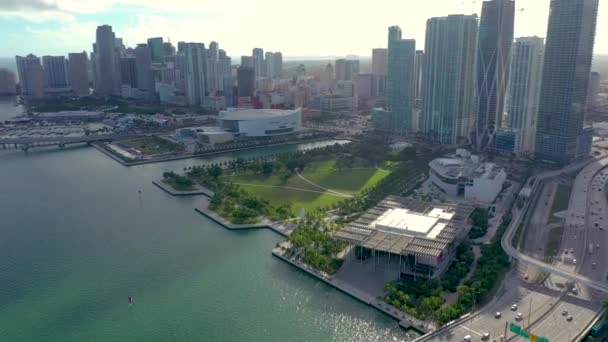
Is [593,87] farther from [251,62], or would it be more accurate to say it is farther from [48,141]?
[48,141]

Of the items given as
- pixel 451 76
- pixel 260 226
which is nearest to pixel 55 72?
pixel 451 76

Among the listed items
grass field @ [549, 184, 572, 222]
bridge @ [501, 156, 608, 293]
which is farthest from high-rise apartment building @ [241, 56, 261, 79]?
bridge @ [501, 156, 608, 293]

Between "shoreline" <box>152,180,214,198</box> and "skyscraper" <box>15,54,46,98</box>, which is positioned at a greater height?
"skyscraper" <box>15,54,46,98</box>

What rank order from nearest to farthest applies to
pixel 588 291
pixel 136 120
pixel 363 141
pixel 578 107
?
pixel 588 291, pixel 578 107, pixel 363 141, pixel 136 120

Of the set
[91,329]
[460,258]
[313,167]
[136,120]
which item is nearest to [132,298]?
[91,329]

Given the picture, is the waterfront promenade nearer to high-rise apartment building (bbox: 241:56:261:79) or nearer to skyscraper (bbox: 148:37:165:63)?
high-rise apartment building (bbox: 241:56:261:79)

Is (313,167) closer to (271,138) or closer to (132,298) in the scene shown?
(271,138)

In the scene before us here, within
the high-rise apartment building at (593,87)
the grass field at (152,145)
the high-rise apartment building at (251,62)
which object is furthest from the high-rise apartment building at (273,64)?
the high-rise apartment building at (593,87)
